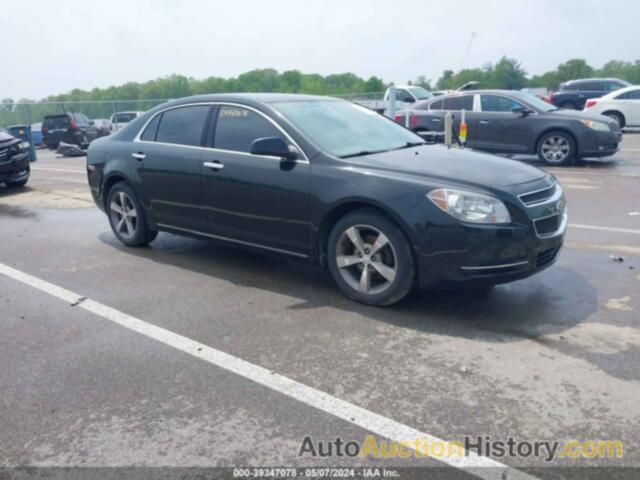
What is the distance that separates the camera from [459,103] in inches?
551

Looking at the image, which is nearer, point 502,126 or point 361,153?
point 361,153

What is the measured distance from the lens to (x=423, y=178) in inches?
169

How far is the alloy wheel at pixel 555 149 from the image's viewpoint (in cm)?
1235

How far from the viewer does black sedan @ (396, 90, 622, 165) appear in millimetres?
12117

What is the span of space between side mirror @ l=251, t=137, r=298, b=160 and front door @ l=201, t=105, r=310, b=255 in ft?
0.50

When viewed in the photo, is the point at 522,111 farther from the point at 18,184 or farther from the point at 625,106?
the point at 18,184

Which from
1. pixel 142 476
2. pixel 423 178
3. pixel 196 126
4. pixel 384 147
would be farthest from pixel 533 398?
pixel 196 126

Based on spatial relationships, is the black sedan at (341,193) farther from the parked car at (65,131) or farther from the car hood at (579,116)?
the parked car at (65,131)

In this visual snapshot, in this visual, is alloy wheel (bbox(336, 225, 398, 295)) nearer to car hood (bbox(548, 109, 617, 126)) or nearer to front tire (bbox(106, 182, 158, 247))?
front tire (bbox(106, 182, 158, 247))

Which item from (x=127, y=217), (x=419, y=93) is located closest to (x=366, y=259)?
(x=127, y=217)

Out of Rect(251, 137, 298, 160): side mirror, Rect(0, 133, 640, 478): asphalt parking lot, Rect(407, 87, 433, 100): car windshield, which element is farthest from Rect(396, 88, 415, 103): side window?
Rect(251, 137, 298, 160): side mirror

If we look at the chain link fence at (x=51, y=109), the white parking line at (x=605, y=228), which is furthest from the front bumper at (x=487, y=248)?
the chain link fence at (x=51, y=109)

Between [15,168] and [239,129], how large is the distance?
7.76 m

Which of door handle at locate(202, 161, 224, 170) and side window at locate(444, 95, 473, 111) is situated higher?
side window at locate(444, 95, 473, 111)
